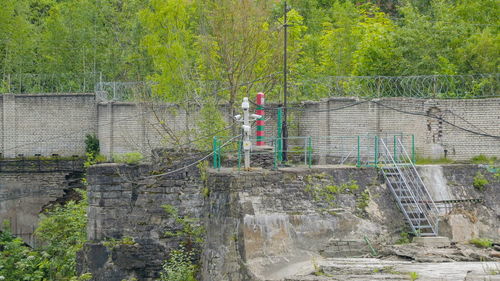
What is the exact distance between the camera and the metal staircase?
17.6 m

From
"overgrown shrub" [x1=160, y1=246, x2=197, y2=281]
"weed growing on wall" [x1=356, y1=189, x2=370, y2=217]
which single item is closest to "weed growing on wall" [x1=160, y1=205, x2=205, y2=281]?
"overgrown shrub" [x1=160, y1=246, x2=197, y2=281]

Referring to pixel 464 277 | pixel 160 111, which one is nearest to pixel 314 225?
pixel 464 277

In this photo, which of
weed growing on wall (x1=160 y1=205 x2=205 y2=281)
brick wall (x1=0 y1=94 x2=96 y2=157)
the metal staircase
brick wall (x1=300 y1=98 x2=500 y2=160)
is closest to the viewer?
the metal staircase

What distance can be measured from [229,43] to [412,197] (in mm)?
9322

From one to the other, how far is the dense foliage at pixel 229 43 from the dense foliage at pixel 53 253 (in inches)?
201

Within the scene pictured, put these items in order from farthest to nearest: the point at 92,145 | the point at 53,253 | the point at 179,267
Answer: the point at 92,145 → the point at 53,253 → the point at 179,267

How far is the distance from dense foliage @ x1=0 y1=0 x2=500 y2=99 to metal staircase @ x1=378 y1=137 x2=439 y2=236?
620 centimetres

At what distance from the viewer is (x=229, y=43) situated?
25.3 meters

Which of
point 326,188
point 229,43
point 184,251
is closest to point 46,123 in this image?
point 229,43

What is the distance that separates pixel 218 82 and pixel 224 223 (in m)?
10.3

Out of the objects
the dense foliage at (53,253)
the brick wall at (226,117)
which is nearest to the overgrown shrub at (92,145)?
the brick wall at (226,117)

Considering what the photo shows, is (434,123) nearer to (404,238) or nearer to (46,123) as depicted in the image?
(404,238)

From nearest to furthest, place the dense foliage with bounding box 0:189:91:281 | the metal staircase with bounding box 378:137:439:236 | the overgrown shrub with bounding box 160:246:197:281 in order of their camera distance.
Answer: the metal staircase with bounding box 378:137:439:236 → the overgrown shrub with bounding box 160:246:197:281 → the dense foliage with bounding box 0:189:91:281

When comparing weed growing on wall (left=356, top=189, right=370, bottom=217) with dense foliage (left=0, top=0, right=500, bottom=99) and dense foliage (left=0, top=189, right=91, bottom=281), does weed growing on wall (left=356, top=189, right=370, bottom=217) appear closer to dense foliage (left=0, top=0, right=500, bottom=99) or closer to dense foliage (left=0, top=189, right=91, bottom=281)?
dense foliage (left=0, top=0, right=500, bottom=99)
